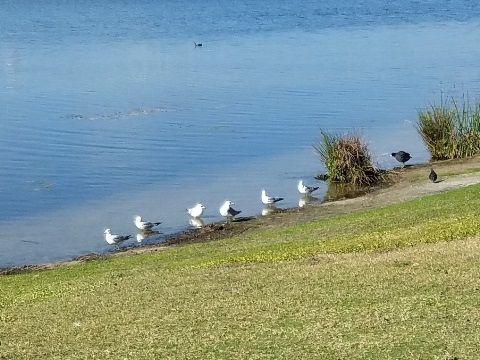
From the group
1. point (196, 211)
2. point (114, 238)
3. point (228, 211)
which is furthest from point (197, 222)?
point (114, 238)

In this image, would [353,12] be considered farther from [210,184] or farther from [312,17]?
[210,184]

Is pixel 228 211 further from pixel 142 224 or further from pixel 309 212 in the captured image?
pixel 142 224

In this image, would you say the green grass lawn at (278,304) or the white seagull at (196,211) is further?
the white seagull at (196,211)

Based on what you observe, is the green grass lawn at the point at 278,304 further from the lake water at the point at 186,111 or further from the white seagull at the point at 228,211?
the lake water at the point at 186,111

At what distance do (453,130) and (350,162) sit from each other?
4.26 metres

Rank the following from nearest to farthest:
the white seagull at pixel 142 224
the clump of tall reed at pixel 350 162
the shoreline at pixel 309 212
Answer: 1. the shoreline at pixel 309 212
2. the white seagull at pixel 142 224
3. the clump of tall reed at pixel 350 162

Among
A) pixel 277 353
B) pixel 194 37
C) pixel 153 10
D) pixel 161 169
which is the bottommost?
pixel 277 353

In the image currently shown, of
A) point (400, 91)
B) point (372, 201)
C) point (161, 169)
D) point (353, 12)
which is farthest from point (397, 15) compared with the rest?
point (372, 201)

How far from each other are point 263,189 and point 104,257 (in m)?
8.61

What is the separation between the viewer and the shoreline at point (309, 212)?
2382cm

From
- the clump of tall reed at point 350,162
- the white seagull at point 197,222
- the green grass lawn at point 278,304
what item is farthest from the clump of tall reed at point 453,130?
the green grass lawn at point 278,304

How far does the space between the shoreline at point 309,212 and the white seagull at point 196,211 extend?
56 cm

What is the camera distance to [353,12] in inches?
3890

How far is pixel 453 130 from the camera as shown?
3316 centimetres
